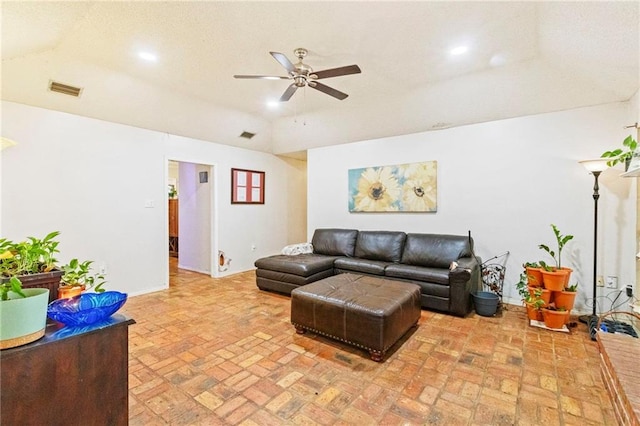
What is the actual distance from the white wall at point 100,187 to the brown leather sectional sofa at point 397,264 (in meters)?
1.69

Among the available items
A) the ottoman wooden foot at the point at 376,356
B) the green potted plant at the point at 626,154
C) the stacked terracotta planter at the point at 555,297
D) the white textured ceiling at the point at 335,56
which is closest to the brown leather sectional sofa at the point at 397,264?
the stacked terracotta planter at the point at 555,297

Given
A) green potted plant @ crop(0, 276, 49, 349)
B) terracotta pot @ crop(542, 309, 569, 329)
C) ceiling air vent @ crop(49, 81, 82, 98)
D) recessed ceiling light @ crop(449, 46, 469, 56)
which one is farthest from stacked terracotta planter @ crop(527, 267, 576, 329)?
ceiling air vent @ crop(49, 81, 82, 98)

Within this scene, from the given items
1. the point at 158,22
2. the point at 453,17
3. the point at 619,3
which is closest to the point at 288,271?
the point at 158,22

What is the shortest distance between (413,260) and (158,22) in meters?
3.73

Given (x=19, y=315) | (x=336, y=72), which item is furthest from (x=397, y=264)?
(x=19, y=315)

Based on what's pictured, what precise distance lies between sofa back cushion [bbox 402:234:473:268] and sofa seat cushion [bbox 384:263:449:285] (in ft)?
0.52

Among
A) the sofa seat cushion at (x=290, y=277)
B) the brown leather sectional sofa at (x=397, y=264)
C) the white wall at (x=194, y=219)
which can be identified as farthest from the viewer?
the white wall at (x=194, y=219)

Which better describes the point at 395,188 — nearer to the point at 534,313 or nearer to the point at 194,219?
the point at 534,313

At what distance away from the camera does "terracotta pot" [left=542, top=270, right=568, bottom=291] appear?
2869 millimetres

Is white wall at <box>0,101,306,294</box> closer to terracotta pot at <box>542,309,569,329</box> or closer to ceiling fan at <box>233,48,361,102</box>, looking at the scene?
ceiling fan at <box>233,48,361,102</box>

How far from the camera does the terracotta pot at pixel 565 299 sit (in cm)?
285

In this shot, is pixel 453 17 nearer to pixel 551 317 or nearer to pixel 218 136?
pixel 551 317

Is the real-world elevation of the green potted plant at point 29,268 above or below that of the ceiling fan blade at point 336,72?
below

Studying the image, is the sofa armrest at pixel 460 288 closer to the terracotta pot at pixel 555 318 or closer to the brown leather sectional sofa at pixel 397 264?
the brown leather sectional sofa at pixel 397 264
